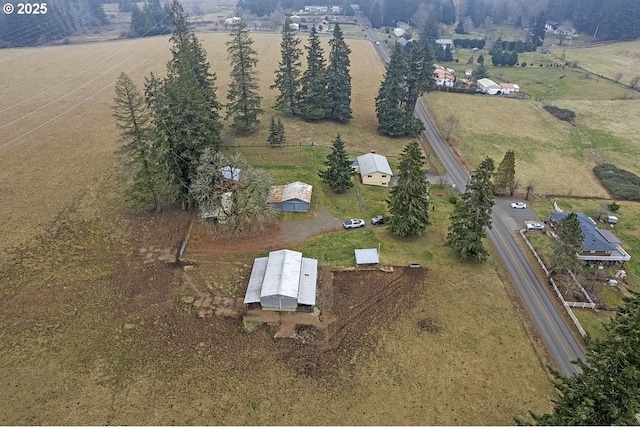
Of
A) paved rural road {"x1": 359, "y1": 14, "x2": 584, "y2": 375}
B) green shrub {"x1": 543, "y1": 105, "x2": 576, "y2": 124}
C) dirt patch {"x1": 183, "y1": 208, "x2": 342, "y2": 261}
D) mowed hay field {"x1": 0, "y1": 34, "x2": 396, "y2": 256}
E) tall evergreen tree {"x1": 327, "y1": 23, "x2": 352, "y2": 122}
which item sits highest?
tall evergreen tree {"x1": 327, "y1": 23, "x2": 352, "y2": 122}

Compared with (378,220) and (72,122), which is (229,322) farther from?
(72,122)

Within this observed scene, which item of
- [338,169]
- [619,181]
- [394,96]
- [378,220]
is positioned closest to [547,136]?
[619,181]

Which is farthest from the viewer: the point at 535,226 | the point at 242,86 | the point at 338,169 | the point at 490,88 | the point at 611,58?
the point at 611,58

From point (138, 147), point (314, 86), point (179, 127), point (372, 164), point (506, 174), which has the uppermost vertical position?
point (179, 127)

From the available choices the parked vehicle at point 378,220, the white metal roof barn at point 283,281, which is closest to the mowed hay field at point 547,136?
the parked vehicle at point 378,220

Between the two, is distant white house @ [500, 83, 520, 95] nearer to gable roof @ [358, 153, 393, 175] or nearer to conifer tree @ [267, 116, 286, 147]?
gable roof @ [358, 153, 393, 175]

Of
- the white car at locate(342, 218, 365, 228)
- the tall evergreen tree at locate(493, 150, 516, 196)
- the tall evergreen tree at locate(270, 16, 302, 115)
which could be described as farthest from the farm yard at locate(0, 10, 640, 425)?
the tall evergreen tree at locate(270, 16, 302, 115)
